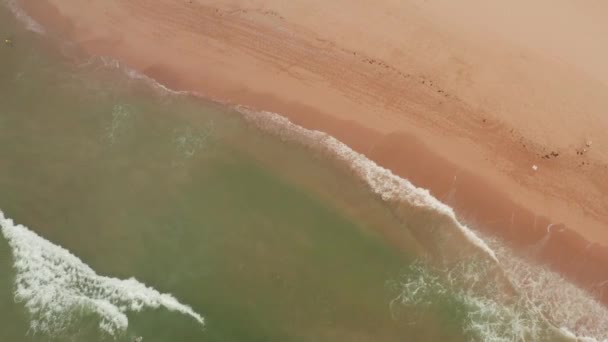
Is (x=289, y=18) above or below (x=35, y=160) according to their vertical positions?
above


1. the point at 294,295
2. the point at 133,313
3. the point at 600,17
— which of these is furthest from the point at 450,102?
the point at 133,313

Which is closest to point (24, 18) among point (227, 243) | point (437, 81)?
point (227, 243)

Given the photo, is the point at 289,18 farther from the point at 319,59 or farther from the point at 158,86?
the point at 158,86

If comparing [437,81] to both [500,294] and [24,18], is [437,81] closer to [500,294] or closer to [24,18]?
[500,294]

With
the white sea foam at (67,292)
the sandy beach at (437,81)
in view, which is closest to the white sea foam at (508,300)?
the sandy beach at (437,81)

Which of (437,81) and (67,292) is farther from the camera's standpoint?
(437,81)

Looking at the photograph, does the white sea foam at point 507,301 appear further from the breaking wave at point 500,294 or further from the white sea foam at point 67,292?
the white sea foam at point 67,292
